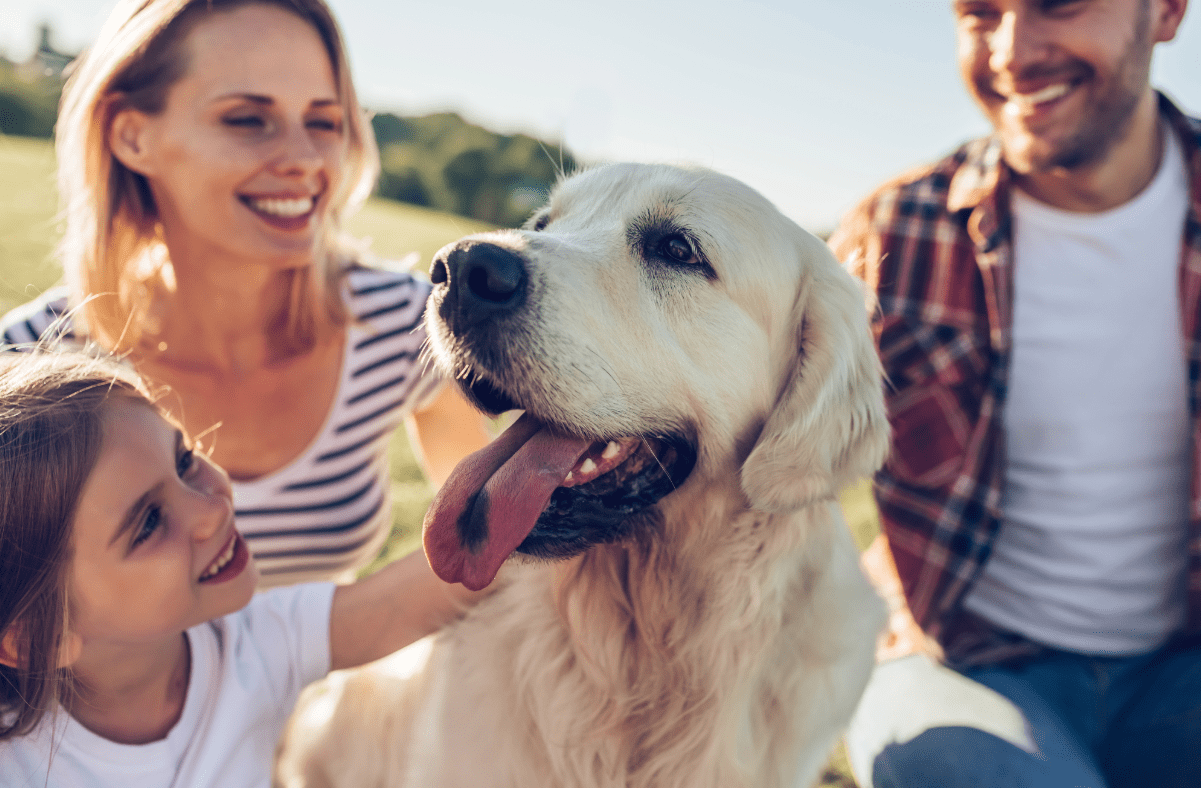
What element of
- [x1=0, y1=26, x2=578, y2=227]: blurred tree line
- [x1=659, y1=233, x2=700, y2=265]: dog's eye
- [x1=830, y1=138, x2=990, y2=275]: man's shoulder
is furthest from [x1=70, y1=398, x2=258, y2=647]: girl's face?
[x1=0, y1=26, x2=578, y2=227]: blurred tree line

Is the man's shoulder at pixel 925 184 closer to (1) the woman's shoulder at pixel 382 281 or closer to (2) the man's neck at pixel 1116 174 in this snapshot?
(2) the man's neck at pixel 1116 174

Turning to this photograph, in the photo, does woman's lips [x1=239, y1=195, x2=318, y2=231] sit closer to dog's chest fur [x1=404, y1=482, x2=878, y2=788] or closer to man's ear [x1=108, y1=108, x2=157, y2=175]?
man's ear [x1=108, y1=108, x2=157, y2=175]

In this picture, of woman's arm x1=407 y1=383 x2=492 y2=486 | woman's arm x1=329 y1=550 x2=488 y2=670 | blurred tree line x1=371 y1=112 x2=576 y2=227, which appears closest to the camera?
woman's arm x1=329 y1=550 x2=488 y2=670

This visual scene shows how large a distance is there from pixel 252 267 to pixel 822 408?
2026mm

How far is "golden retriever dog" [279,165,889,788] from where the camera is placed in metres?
1.64

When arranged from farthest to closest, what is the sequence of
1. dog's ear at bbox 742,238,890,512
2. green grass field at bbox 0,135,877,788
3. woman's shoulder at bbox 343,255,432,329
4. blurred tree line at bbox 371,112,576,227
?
blurred tree line at bbox 371,112,576,227, green grass field at bbox 0,135,877,788, woman's shoulder at bbox 343,255,432,329, dog's ear at bbox 742,238,890,512

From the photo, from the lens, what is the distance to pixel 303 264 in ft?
9.07

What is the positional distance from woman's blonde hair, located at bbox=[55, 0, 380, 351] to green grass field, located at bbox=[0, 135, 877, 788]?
19 cm

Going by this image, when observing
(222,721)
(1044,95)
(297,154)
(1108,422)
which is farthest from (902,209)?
(222,721)

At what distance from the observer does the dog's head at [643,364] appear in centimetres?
160

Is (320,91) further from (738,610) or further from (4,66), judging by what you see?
(4,66)

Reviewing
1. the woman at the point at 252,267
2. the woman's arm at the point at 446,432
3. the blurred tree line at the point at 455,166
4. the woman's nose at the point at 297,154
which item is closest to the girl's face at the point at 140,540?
the woman at the point at 252,267

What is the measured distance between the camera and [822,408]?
1755mm

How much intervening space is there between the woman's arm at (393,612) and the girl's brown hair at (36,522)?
25.0 inches
